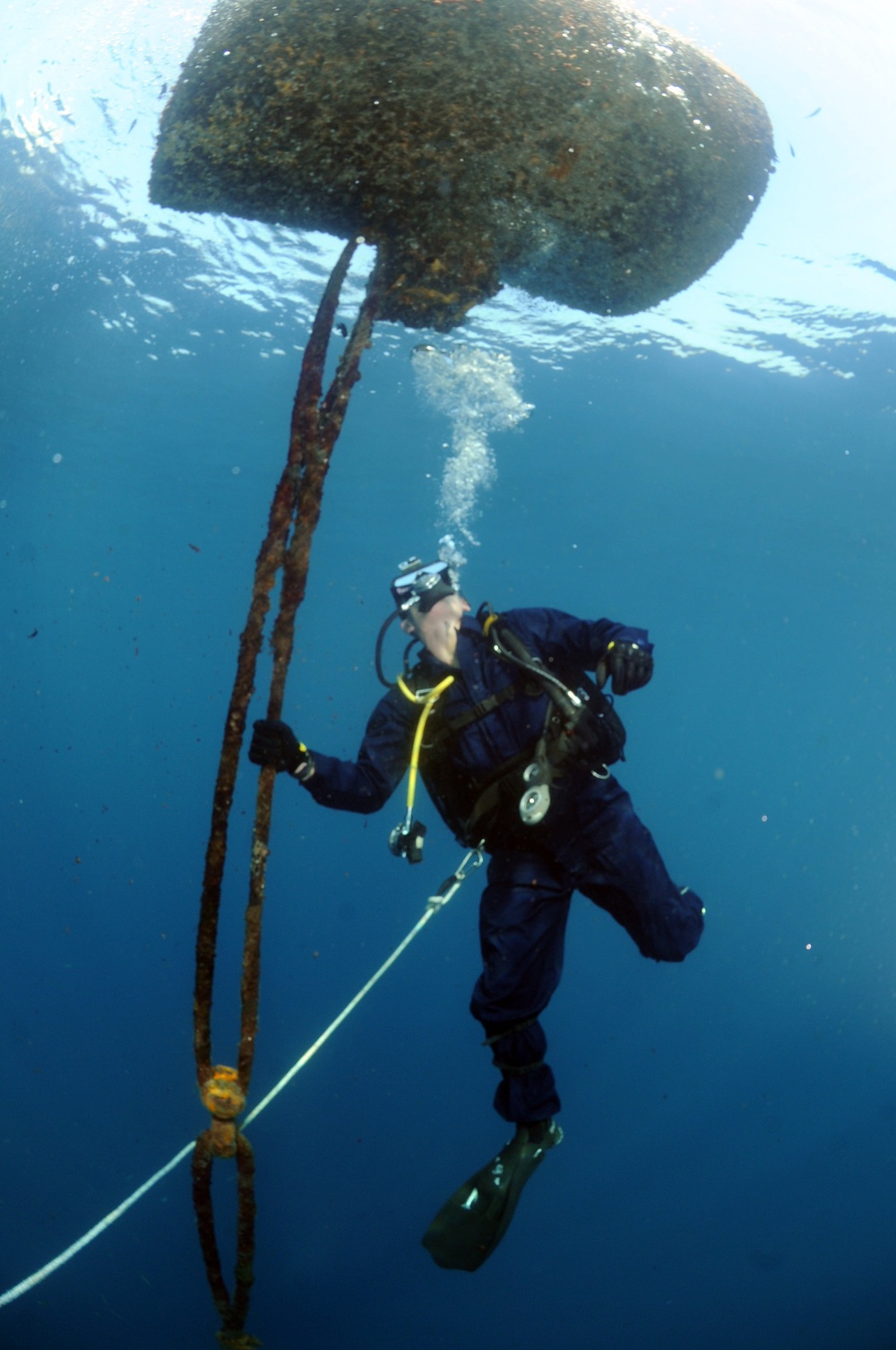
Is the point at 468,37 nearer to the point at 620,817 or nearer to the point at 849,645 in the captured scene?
the point at 620,817

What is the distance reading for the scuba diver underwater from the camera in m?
3.89

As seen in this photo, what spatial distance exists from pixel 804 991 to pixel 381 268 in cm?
3917

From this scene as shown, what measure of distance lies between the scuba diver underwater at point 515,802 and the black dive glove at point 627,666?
90 mm

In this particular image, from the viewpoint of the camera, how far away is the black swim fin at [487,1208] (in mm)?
3986

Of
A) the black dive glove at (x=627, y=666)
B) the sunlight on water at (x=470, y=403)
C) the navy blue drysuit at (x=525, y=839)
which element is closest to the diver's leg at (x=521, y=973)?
the navy blue drysuit at (x=525, y=839)

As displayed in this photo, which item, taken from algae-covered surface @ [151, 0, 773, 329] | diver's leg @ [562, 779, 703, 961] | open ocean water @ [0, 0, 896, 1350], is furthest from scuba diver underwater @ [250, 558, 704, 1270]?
open ocean water @ [0, 0, 896, 1350]

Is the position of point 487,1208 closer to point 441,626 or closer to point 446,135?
point 441,626

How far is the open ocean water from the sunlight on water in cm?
37

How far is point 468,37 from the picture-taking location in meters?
3.96

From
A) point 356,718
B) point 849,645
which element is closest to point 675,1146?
point 849,645

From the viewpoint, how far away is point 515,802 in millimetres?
4086

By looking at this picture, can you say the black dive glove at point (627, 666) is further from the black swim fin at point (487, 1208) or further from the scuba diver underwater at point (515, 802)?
the black swim fin at point (487, 1208)

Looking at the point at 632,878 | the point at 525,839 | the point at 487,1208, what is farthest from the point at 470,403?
the point at 487,1208

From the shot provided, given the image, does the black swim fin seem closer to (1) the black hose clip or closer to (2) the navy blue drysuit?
(2) the navy blue drysuit
